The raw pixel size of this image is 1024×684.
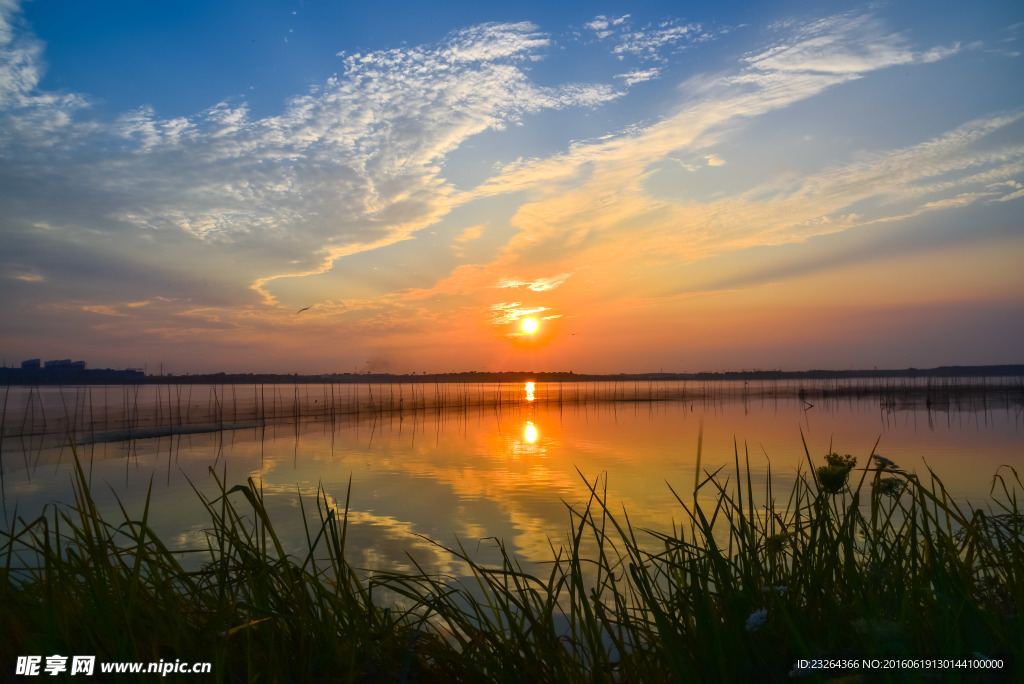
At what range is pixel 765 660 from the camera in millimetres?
1932

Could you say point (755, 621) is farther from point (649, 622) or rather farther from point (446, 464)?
point (446, 464)

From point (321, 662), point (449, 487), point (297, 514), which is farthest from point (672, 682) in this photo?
point (449, 487)

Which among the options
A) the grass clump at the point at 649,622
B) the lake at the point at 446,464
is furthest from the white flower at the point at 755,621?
the lake at the point at 446,464

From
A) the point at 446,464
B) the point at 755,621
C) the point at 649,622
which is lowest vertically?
the point at 446,464

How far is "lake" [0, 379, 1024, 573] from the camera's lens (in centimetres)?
845

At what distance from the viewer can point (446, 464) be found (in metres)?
14.8

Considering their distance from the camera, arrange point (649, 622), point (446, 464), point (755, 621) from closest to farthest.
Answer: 1. point (755, 621)
2. point (649, 622)
3. point (446, 464)

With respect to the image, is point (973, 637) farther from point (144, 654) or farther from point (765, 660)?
point (144, 654)

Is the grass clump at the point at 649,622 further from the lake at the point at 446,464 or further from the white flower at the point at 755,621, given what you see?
the lake at the point at 446,464

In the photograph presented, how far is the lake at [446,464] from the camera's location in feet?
27.7

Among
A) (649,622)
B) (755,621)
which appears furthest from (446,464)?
(755,621)

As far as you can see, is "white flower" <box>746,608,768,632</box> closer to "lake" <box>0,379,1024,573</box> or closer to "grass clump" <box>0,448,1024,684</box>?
"grass clump" <box>0,448,1024,684</box>

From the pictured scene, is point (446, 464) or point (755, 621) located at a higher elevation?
point (755, 621)

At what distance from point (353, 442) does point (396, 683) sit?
18.7m
